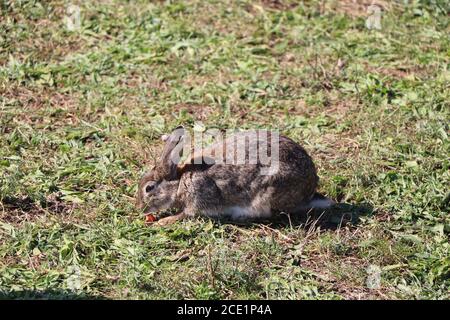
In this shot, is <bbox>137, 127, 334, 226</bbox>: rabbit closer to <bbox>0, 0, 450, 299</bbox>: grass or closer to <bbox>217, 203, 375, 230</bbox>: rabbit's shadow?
<bbox>217, 203, 375, 230</bbox>: rabbit's shadow

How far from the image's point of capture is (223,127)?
869cm

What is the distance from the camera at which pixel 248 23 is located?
10.3m

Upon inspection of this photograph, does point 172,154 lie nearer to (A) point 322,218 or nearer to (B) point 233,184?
(B) point 233,184

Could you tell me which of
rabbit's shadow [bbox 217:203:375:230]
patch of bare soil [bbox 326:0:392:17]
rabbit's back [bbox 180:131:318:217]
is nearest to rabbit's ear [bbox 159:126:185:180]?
rabbit's back [bbox 180:131:318:217]

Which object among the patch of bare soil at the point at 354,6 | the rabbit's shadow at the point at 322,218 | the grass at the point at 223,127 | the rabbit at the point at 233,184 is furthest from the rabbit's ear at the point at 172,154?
the patch of bare soil at the point at 354,6

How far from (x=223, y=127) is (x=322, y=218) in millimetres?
1779

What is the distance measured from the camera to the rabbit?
721 cm

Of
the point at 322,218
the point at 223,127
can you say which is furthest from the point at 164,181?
the point at 223,127

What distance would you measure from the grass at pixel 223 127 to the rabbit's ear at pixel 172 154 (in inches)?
16.3

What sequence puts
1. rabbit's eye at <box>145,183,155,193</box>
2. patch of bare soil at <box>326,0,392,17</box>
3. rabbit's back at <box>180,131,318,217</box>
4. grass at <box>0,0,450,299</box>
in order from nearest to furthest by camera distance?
1. grass at <box>0,0,450,299</box>
2. rabbit's back at <box>180,131,318,217</box>
3. rabbit's eye at <box>145,183,155,193</box>
4. patch of bare soil at <box>326,0,392,17</box>

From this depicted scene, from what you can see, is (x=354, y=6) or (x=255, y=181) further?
(x=354, y=6)

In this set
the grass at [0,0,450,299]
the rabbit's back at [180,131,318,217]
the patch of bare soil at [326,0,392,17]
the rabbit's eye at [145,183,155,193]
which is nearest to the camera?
the grass at [0,0,450,299]
